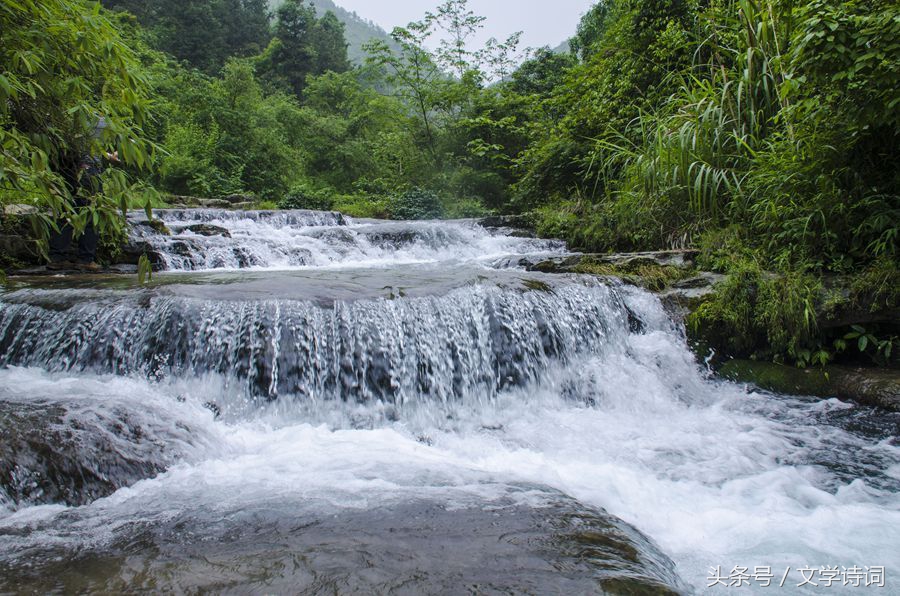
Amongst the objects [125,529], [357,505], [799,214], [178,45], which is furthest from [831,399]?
[178,45]

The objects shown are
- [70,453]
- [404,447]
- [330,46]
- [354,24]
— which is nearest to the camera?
[70,453]

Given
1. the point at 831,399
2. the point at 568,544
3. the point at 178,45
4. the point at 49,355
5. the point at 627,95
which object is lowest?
the point at 831,399

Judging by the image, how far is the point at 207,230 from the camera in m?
8.29

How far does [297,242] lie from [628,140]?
572cm

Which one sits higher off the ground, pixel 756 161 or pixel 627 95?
pixel 627 95

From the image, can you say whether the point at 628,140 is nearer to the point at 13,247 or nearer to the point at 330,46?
the point at 13,247

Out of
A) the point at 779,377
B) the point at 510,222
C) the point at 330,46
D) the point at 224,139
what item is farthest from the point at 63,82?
the point at 330,46

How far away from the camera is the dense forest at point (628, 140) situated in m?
1.88

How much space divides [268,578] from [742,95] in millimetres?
6822

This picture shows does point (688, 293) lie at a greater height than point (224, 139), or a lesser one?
lesser

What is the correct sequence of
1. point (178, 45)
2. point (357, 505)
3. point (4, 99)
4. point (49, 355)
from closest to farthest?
point (4, 99) < point (357, 505) < point (49, 355) < point (178, 45)

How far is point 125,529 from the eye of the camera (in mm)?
1913

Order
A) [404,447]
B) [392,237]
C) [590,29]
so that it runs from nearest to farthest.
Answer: [404,447] → [392,237] → [590,29]

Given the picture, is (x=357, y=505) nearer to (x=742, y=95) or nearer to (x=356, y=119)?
(x=742, y=95)
